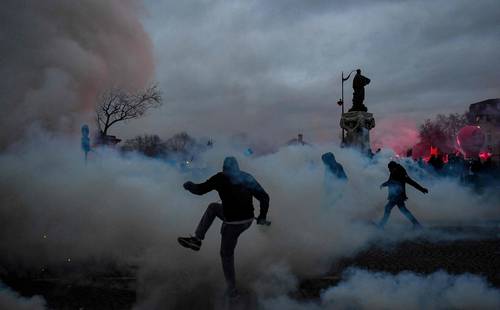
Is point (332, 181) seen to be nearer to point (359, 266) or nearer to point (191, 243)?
point (359, 266)

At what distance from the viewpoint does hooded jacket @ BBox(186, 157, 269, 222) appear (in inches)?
192

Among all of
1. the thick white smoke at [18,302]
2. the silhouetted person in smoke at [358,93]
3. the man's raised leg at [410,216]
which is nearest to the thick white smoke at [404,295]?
the thick white smoke at [18,302]

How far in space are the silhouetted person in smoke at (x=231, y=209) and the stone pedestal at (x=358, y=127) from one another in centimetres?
1500

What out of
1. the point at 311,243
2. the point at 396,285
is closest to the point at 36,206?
the point at 311,243

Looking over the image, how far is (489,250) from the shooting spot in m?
7.22

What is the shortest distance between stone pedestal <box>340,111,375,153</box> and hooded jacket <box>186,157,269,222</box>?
15.0 m

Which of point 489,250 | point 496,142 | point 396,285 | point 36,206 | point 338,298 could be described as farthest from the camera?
point 496,142

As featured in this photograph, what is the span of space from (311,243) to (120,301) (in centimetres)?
306

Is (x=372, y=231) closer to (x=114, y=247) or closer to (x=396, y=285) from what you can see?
(x=396, y=285)

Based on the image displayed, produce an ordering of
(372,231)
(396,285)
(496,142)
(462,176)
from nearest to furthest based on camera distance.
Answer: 1. (396,285)
2. (372,231)
3. (462,176)
4. (496,142)

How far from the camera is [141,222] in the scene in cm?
669

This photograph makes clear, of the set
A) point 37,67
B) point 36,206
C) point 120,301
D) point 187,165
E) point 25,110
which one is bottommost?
point 120,301

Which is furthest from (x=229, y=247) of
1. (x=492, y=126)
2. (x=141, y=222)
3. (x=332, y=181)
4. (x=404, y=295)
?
(x=492, y=126)

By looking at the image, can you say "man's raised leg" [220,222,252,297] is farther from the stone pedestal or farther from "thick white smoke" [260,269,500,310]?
the stone pedestal
